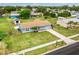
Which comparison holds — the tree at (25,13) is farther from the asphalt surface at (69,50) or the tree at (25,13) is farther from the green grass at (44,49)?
the asphalt surface at (69,50)

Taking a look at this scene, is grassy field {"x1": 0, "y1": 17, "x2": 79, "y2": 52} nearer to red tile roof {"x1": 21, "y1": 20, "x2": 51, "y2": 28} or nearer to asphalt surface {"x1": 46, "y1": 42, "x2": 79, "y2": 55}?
red tile roof {"x1": 21, "y1": 20, "x2": 51, "y2": 28}

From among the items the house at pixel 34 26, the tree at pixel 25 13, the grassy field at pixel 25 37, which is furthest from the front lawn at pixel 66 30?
the tree at pixel 25 13

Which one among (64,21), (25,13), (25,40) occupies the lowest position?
(25,40)

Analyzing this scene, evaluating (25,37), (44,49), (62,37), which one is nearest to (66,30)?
(62,37)

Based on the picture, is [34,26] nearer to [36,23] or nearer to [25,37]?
[36,23]

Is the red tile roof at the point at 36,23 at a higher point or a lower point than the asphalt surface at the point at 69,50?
higher

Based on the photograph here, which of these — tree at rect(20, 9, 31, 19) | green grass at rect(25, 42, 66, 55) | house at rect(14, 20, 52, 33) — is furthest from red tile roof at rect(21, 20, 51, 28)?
green grass at rect(25, 42, 66, 55)

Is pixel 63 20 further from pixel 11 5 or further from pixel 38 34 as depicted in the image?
pixel 11 5

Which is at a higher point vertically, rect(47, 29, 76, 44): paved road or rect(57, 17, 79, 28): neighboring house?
rect(57, 17, 79, 28): neighboring house
